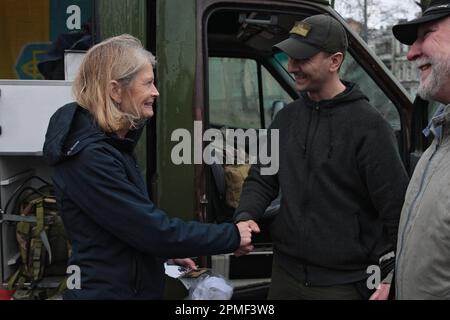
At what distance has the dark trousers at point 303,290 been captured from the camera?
188 cm

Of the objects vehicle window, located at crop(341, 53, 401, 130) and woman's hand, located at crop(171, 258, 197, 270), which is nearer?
woman's hand, located at crop(171, 258, 197, 270)

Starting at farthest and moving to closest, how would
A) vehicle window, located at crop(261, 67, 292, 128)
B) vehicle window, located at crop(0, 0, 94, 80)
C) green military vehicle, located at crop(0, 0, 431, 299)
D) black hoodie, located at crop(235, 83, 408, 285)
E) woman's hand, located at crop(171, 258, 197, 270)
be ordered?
vehicle window, located at crop(0, 0, 94, 80) < vehicle window, located at crop(261, 67, 292, 128) < green military vehicle, located at crop(0, 0, 431, 299) < woman's hand, located at crop(171, 258, 197, 270) < black hoodie, located at crop(235, 83, 408, 285)

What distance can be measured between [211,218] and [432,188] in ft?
5.35

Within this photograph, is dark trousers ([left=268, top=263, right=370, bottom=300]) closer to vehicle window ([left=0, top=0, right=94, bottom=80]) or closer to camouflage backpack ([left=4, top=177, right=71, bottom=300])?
camouflage backpack ([left=4, top=177, right=71, bottom=300])

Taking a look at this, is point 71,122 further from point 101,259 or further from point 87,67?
point 101,259

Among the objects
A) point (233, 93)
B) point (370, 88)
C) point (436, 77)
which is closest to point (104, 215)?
point (436, 77)

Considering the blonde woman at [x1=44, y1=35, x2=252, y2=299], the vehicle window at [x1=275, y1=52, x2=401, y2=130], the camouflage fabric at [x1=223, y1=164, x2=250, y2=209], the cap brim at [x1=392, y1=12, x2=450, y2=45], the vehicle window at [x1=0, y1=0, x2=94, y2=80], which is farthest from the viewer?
the vehicle window at [x1=0, y1=0, x2=94, y2=80]

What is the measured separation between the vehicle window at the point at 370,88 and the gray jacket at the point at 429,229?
47.4 inches

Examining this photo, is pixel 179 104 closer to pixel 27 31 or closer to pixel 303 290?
pixel 303 290

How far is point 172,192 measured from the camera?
7.88ft

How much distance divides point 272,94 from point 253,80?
0.19m

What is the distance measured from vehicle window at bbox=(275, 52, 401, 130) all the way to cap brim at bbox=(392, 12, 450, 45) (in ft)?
3.39

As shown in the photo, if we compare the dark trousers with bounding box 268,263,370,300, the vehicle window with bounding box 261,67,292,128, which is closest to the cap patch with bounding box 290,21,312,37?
the dark trousers with bounding box 268,263,370,300

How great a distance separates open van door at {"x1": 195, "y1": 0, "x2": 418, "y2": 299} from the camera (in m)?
2.50
